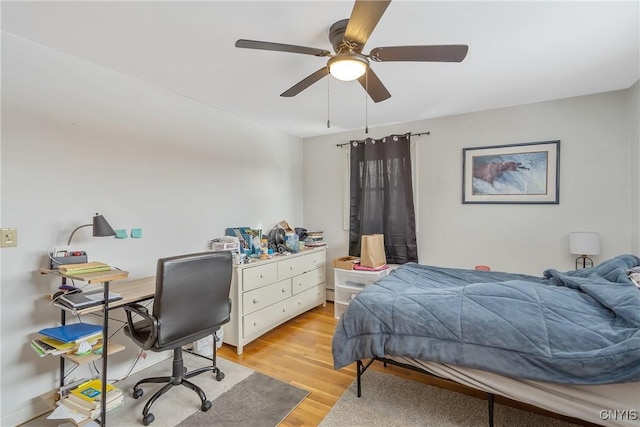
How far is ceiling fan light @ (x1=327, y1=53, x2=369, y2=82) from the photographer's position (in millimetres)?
1594

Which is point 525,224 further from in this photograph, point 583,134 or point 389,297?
point 389,297

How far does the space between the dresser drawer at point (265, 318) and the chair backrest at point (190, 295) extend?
74 cm

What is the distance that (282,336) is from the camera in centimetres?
315

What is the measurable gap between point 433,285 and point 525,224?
58.8 inches

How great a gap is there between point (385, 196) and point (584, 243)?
1982 mm

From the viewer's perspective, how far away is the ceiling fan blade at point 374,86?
1.83 metres

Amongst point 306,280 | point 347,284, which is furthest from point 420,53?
point 306,280

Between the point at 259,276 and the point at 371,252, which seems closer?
the point at 259,276

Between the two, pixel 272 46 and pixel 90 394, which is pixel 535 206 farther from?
pixel 90 394

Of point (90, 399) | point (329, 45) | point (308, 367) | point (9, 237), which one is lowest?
point (308, 367)

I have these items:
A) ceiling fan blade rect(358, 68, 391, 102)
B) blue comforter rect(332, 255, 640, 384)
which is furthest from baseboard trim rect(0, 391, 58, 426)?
ceiling fan blade rect(358, 68, 391, 102)

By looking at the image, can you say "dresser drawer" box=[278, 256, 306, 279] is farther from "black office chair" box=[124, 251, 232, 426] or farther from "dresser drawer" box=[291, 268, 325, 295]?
"black office chair" box=[124, 251, 232, 426]

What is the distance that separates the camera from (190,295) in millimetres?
1946

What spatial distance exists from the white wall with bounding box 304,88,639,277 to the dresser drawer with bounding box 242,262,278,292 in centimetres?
182
